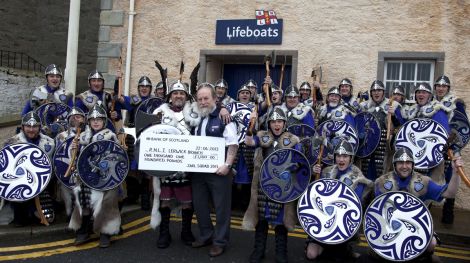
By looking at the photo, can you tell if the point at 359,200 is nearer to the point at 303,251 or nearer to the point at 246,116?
the point at 303,251

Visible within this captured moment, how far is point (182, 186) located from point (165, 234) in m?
0.61

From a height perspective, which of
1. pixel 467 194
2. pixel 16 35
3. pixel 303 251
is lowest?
pixel 303 251

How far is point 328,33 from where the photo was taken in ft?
28.6

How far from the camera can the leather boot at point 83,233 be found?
511 cm

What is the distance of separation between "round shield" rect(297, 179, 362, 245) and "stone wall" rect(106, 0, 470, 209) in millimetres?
4411

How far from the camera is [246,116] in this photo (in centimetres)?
698

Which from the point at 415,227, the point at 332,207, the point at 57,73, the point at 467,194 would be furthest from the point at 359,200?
the point at 57,73

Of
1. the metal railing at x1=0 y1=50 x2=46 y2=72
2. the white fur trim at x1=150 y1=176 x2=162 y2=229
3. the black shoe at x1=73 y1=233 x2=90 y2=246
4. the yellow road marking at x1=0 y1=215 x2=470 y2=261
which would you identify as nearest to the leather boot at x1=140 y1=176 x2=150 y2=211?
the yellow road marking at x1=0 y1=215 x2=470 y2=261

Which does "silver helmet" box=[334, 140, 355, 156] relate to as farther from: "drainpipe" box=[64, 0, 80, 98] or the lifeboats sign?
"drainpipe" box=[64, 0, 80, 98]

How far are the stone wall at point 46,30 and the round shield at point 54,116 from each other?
7215mm

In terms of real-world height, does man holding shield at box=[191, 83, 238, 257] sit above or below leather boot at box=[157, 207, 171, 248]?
above

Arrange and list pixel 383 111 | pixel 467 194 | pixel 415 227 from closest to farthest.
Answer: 1. pixel 415 227
2. pixel 383 111
3. pixel 467 194

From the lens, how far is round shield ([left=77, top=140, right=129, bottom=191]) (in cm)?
494

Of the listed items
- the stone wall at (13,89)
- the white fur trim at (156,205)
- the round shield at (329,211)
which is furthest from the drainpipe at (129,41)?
the round shield at (329,211)
